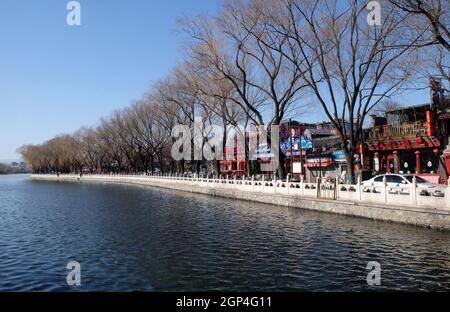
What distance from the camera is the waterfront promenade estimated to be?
53.4 feet

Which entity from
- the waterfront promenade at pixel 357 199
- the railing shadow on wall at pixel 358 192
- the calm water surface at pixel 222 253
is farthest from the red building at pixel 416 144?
the calm water surface at pixel 222 253

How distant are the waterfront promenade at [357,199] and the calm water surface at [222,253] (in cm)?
62

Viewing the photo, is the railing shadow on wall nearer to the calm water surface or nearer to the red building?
the calm water surface

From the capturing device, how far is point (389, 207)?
18.1m

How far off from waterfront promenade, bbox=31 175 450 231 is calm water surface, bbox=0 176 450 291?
2.02 feet

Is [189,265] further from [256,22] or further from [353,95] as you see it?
[256,22]

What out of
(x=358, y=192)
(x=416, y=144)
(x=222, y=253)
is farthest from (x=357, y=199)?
(x=416, y=144)

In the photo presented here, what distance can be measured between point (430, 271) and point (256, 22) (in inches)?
754

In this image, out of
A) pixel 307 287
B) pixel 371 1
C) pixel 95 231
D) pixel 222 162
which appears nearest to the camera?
pixel 307 287

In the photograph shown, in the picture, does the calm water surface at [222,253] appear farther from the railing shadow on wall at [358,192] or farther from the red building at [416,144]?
the red building at [416,144]

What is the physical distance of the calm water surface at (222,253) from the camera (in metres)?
10.0

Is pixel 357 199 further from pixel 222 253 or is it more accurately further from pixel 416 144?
pixel 416 144

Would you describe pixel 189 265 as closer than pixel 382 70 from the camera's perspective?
Yes

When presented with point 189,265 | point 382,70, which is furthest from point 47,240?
point 382,70
